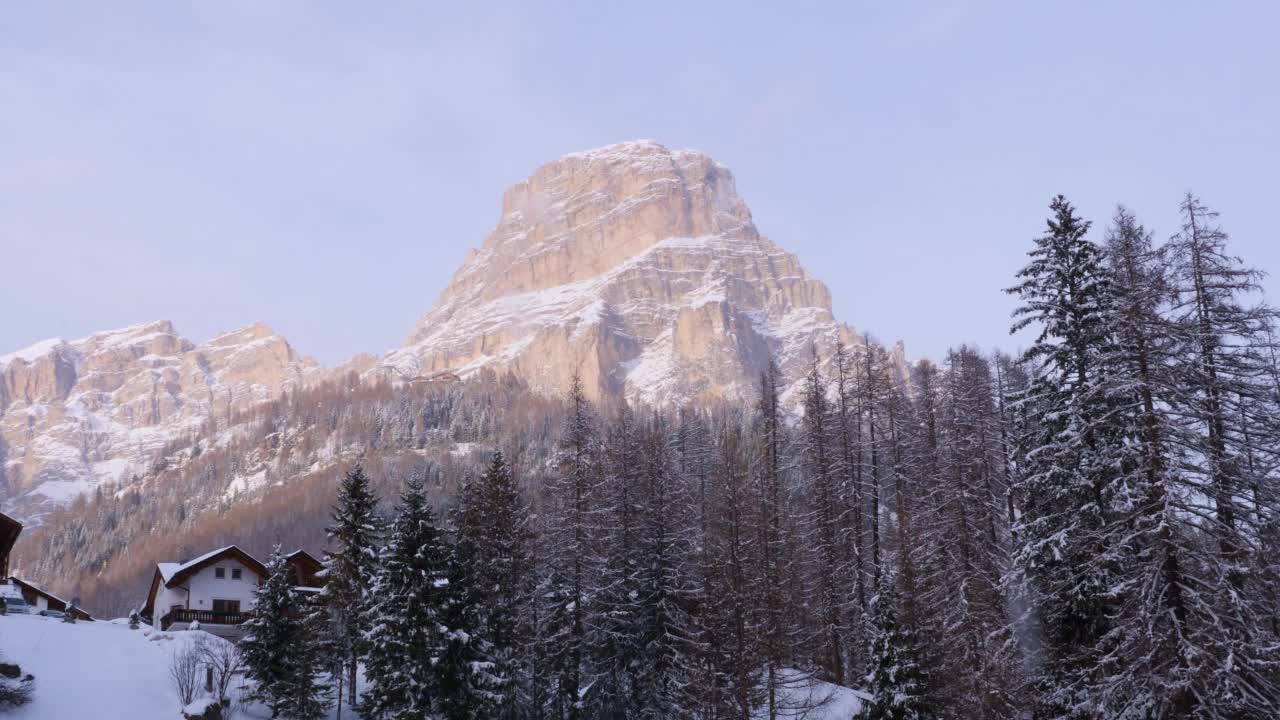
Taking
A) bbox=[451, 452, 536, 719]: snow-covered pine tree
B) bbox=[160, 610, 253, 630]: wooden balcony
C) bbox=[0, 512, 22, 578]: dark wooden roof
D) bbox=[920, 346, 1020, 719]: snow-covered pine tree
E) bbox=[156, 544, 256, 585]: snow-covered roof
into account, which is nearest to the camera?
bbox=[920, 346, 1020, 719]: snow-covered pine tree

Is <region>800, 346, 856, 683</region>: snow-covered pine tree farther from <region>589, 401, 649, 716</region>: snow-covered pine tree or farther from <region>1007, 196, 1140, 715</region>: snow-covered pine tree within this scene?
<region>1007, 196, 1140, 715</region>: snow-covered pine tree

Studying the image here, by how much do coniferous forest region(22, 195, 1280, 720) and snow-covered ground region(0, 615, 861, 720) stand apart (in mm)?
1932

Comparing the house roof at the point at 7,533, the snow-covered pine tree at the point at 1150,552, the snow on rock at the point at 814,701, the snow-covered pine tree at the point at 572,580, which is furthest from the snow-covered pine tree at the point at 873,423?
the house roof at the point at 7,533

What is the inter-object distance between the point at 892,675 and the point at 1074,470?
1212 centimetres

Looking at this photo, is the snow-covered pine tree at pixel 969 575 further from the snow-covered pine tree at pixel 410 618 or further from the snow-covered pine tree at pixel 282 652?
the snow-covered pine tree at pixel 282 652

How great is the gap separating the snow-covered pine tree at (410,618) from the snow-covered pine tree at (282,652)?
10.9 ft

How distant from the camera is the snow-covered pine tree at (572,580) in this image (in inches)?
1692

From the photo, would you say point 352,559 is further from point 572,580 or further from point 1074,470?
point 1074,470

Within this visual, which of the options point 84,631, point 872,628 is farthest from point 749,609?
point 84,631

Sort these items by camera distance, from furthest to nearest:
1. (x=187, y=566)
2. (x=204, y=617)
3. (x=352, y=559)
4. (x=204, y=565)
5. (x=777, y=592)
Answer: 1. (x=204, y=565)
2. (x=187, y=566)
3. (x=204, y=617)
4. (x=352, y=559)
5. (x=777, y=592)

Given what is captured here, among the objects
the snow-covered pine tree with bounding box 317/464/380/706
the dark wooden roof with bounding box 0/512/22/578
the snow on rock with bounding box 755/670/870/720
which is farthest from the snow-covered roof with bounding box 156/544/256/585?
the snow on rock with bounding box 755/670/870/720

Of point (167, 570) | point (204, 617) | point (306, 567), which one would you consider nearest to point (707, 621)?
point (204, 617)

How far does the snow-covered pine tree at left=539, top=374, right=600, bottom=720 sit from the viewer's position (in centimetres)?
4297

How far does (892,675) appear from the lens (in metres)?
33.2
